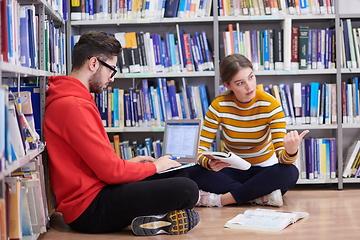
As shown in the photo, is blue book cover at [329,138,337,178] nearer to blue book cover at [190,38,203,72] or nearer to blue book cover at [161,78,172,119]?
blue book cover at [190,38,203,72]

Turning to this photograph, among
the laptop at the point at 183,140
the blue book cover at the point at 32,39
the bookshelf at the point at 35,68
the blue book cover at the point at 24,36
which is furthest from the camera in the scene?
the laptop at the point at 183,140

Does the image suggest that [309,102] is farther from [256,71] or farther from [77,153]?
[77,153]

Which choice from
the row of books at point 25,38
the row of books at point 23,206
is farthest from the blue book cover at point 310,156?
the row of books at point 23,206

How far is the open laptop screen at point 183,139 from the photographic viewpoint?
2496 mm

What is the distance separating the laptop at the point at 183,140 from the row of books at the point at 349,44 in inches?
52.4

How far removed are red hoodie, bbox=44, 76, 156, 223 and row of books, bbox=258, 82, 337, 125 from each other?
4.90ft

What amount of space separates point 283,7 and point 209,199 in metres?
1.50

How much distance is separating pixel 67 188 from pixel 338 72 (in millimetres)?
2130

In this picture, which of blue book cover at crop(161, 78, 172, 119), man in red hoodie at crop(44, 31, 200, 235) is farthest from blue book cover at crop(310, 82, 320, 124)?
man in red hoodie at crop(44, 31, 200, 235)

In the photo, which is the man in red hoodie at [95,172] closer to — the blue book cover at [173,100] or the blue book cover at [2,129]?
the blue book cover at [2,129]

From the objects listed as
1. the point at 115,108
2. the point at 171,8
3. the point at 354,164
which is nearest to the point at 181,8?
the point at 171,8

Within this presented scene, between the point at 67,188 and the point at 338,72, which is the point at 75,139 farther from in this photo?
the point at 338,72

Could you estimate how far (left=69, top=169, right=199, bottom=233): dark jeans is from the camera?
1.94m

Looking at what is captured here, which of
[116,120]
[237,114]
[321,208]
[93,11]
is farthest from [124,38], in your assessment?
[321,208]
